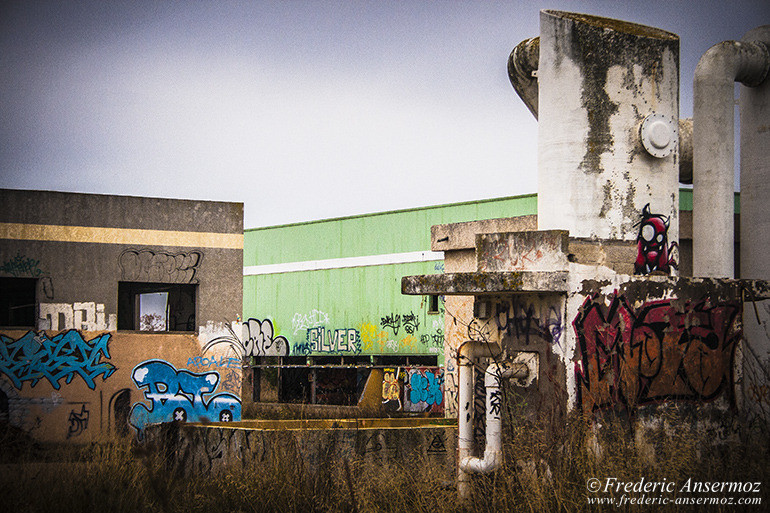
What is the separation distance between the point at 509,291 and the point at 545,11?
3.46 m

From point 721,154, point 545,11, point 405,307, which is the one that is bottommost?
point 405,307

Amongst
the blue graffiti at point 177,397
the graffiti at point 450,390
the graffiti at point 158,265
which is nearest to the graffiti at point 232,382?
the blue graffiti at point 177,397

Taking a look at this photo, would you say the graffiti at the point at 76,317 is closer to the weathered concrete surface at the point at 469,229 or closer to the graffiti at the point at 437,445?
the weathered concrete surface at the point at 469,229

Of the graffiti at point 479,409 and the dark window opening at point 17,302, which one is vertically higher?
the dark window opening at point 17,302

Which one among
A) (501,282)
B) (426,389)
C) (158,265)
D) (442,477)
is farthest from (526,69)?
(426,389)

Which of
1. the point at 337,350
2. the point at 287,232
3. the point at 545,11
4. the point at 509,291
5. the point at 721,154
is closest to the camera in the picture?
the point at 509,291

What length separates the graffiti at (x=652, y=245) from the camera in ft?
32.0

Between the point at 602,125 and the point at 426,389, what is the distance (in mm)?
14961

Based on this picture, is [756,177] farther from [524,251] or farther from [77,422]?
[77,422]

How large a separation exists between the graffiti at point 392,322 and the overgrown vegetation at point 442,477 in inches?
593

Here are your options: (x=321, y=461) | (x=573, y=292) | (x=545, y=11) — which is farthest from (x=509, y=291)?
(x=545, y=11)

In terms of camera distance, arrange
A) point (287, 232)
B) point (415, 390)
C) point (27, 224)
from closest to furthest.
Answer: point (27, 224) → point (415, 390) → point (287, 232)

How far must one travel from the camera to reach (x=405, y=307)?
24562 mm

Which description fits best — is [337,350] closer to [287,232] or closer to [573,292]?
[287,232]
